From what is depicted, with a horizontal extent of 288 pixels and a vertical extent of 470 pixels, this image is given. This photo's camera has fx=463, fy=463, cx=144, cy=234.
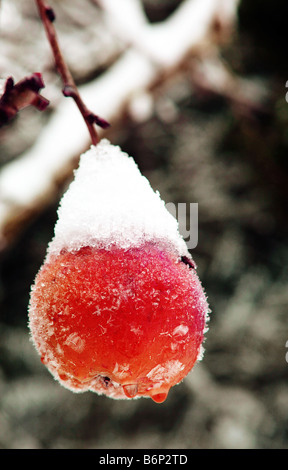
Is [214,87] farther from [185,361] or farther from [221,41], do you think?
[185,361]

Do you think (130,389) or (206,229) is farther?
(206,229)

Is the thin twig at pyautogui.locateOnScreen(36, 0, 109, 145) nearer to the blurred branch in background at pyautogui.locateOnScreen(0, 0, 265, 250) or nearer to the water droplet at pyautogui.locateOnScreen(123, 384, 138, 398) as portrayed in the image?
the water droplet at pyautogui.locateOnScreen(123, 384, 138, 398)

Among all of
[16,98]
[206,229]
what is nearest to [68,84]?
[16,98]

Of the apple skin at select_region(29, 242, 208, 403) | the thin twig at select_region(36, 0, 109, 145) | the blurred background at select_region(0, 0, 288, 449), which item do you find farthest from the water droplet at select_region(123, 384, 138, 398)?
the blurred background at select_region(0, 0, 288, 449)

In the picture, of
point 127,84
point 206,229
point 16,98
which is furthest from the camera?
Answer: point 206,229

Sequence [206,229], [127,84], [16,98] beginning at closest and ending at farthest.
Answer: [16,98], [127,84], [206,229]

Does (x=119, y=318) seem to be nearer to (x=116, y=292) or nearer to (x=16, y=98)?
(x=116, y=292)

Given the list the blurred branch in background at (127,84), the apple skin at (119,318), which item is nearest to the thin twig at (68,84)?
the apple skin at (119,318)
